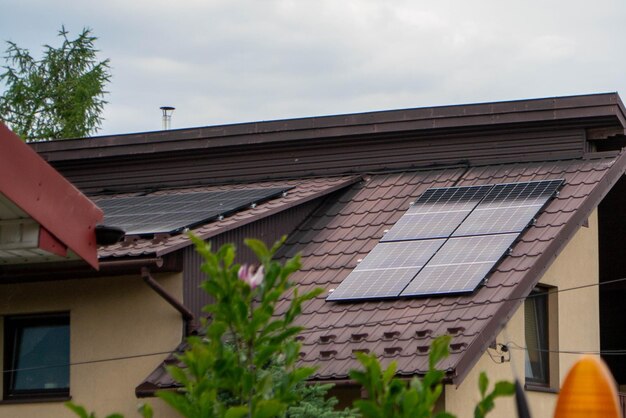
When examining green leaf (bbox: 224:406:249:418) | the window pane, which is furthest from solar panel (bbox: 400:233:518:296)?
green leaf (bbox: 224:406:249:418)

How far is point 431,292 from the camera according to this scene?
12312 millimetres

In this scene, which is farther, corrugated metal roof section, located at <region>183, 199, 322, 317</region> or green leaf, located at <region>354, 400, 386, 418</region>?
corrugated metal roof section, located at <region>183, 199, 322, 317</region>

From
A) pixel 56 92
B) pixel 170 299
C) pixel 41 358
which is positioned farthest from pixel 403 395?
pixel 56 92

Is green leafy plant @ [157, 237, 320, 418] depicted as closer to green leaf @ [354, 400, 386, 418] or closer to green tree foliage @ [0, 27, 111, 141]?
green leaf @ [354, 400, 386, 418]

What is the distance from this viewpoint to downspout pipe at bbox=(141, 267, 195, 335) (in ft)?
41.5

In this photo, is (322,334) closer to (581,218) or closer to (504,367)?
(504,367)

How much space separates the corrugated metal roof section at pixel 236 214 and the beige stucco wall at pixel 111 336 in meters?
0.39

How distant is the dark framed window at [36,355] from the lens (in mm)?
13852

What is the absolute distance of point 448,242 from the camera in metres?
13.4

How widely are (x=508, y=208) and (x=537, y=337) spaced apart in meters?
1.41

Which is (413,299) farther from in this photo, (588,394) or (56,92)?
(56,92)

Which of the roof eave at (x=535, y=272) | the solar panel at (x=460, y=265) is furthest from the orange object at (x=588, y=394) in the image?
the solar panel at (x=460, y=265)

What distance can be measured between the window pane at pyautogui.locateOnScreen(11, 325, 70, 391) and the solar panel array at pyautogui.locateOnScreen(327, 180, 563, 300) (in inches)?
122

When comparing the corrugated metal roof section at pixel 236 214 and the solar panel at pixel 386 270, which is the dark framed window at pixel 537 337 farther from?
the corrugated metal roof section at pixel 236 214
